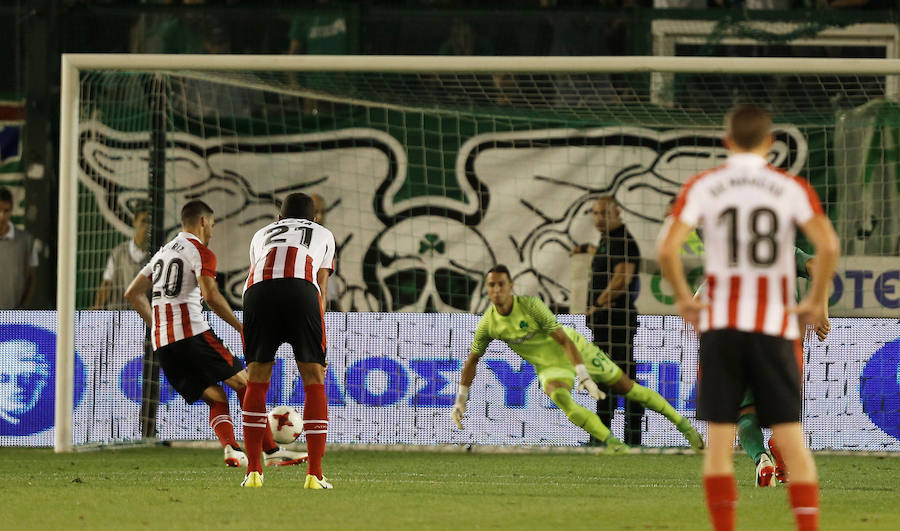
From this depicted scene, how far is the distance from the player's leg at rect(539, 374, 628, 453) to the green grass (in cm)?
21

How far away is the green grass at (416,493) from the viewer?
5.89m

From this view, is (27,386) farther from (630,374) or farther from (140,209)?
(630,374)

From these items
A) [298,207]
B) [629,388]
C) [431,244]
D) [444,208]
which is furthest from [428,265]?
[298,207]

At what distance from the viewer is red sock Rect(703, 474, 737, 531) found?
458 cm

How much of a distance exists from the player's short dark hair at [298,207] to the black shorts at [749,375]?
3112 millimetres

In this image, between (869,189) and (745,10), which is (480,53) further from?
(869,189)

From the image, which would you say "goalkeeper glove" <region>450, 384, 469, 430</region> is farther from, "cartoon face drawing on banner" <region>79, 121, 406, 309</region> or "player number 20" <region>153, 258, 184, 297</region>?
"cartoon face drawing on banner" <region>79, 121, 406, 309</region>

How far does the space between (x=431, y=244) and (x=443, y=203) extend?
38 cm

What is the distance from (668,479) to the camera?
8.31m

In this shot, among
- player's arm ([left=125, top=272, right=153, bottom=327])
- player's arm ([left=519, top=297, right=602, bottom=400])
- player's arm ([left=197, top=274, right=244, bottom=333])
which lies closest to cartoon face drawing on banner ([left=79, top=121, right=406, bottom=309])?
player's arm ([left=519, top=297, right=602, bottom=400])

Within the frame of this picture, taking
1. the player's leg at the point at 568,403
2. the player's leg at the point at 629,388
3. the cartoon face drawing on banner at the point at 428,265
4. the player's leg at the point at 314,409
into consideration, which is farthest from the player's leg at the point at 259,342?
the cartoon face drawing on banner at the point at 428,265

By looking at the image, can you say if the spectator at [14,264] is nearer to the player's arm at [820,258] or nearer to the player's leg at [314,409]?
the player's leg at [314,409]

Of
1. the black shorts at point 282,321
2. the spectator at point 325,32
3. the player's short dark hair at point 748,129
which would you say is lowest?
the black shorts at point 282,321

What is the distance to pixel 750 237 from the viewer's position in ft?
15.1
